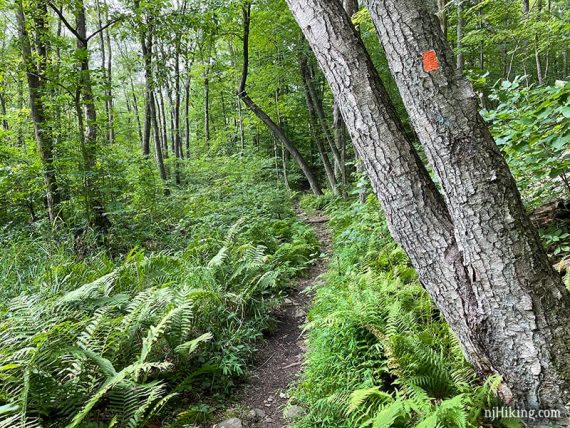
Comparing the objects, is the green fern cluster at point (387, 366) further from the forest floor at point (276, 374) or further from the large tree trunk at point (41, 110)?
the large tree trunk at point (41, 110)

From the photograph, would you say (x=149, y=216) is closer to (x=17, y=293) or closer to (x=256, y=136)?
(x=17, y=293)

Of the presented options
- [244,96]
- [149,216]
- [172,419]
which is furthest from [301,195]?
[172,419]

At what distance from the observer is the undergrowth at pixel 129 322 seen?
2.78 meters

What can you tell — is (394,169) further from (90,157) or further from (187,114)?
(187,114)

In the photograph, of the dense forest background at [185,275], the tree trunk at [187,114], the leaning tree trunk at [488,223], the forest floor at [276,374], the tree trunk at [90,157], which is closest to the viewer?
the leaning tree trunk at [488,223]

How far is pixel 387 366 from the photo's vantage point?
281 centimetres

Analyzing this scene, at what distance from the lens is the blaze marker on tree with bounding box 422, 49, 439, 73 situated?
2.14 meters

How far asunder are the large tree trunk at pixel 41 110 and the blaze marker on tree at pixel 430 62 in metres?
6.81

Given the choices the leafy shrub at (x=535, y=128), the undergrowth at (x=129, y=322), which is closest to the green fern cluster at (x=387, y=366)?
Answer: the undergrowth at (x=129, y=322)

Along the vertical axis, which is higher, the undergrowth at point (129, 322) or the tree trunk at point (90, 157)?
the tree trunk at point (90, 157)

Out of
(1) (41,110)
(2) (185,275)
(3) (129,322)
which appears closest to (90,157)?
(1) (41,110)

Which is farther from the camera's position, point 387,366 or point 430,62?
point 387,366

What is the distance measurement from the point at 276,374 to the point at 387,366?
143 cm

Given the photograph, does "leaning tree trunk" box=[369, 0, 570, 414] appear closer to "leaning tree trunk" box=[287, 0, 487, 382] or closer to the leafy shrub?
"leaning tree trunk" box=[287, 0, 487, 382]
